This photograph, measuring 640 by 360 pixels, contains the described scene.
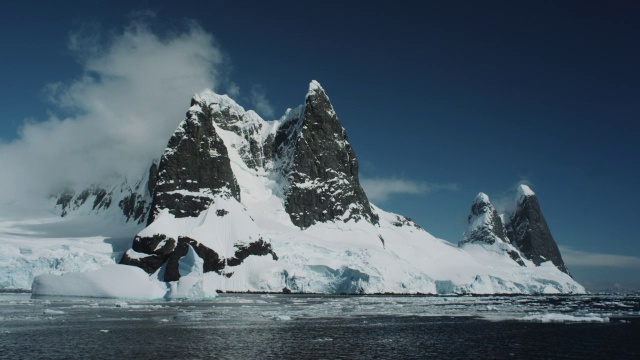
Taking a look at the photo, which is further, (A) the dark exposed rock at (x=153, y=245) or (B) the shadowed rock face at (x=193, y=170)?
(B) the shadowed rock face at (x=193, y=170)

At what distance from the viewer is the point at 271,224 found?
146875mm

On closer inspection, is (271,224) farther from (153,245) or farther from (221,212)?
(153,245)

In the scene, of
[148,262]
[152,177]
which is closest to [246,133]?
[152,177]

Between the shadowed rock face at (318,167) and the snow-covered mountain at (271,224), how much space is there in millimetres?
411

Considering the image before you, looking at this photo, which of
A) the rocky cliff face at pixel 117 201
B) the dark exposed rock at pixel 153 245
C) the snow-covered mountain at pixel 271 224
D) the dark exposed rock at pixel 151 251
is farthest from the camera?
the rocky cliff face at pixel 117 201

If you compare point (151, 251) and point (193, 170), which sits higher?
point (193, 170)

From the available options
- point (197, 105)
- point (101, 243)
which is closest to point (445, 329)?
point (101, 243)

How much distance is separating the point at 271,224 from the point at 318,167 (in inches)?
1329

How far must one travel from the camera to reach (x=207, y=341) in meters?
33.8

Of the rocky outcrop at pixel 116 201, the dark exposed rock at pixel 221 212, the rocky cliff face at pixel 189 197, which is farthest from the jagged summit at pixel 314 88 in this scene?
the dark exposed rock at pixel 221 212

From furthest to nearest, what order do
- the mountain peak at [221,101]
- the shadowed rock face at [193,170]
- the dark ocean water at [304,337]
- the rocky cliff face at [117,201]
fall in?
the mountain peak at [221,101] < the rocky cliff face at [117,201] < the shadowed rock face at [193,170] < the dark ocean water at [304,337]

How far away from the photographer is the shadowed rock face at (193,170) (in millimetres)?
134375

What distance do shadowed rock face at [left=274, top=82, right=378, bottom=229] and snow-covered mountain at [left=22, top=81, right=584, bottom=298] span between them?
1.35 feet

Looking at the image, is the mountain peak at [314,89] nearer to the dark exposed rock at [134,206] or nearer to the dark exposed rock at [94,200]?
the dark exposed rock at [134,206]
